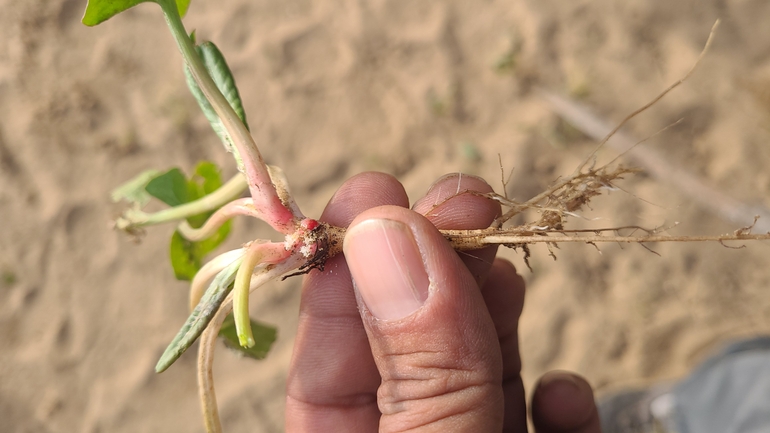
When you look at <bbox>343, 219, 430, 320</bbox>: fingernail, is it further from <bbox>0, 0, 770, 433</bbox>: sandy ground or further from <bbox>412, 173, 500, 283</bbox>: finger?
<bbox>0, 0, 770, 433</bbox>: sandy ground

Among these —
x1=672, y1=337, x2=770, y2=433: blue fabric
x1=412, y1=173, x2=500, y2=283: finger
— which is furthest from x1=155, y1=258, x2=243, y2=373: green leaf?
x1=672, y1=337, x2=770, y2=433: blue fabric

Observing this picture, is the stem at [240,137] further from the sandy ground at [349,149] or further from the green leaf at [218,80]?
the sandy ground at [349,149]

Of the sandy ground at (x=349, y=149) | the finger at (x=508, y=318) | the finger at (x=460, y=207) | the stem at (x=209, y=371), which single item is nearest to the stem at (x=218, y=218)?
the stem at (x=209, y=371)

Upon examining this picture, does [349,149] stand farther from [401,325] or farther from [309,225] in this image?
[401,325]

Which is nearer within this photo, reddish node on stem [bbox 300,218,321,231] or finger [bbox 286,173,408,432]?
reddish node on stem [bbox 300,218,321,231]

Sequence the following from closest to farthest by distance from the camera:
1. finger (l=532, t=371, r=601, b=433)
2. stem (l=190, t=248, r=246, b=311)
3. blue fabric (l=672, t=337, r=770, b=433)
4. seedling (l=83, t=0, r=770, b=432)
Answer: seedling (l=83, t=0, r=770, b=432), stem (l=190, t=248, r=246, b=311), finger (l=532, t=371, r=601, b=433), blue fabric (l=672, t=337, r=770, b=433)

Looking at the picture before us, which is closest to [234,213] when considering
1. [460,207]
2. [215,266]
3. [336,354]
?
[215,266]
